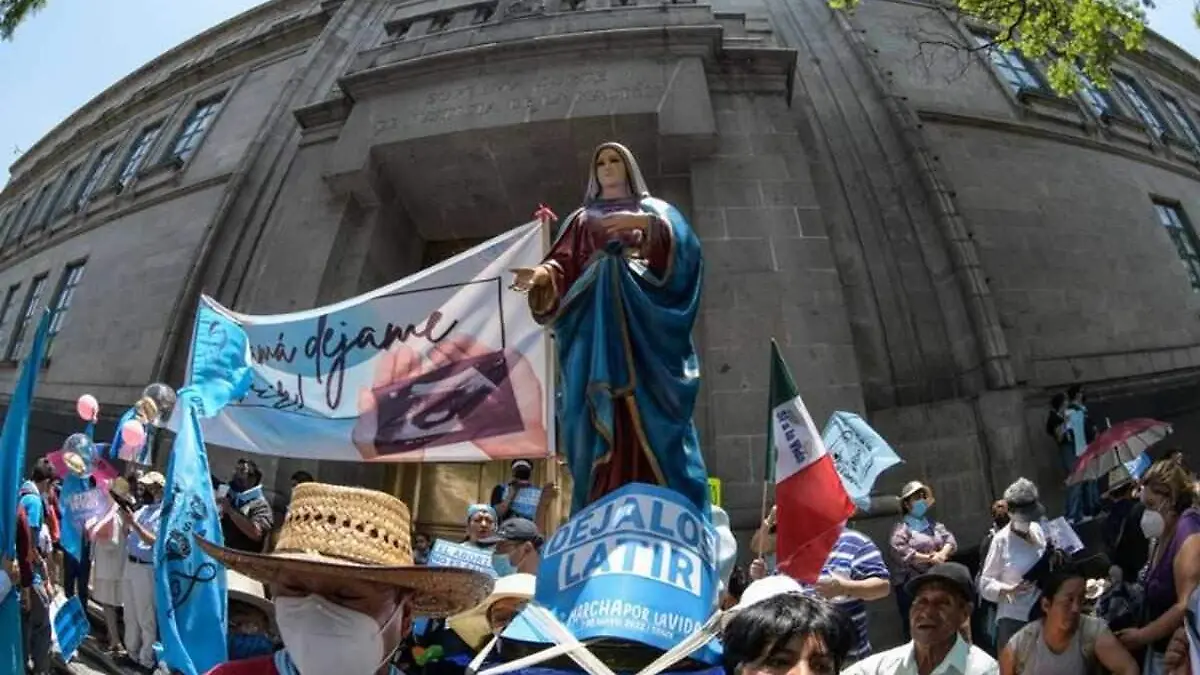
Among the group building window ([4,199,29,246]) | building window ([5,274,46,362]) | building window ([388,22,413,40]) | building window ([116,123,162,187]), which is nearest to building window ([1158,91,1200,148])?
building window ([388,22,413,40])

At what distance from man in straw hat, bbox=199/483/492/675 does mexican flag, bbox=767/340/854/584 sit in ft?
6.91

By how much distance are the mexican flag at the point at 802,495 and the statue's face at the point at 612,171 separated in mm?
1467

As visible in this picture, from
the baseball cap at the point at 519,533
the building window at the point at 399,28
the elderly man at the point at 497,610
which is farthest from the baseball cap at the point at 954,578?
the building window at the point at 399,28

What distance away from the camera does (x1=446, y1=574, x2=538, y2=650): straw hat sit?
3734 mm

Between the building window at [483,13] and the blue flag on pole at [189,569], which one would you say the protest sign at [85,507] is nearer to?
the blue flag on pole at [189,569]

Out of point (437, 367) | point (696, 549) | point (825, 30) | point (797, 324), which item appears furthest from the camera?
point (825, 30)

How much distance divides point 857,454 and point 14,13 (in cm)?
842

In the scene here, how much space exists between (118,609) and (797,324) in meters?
7.80

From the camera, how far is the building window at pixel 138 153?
2116 centimetres

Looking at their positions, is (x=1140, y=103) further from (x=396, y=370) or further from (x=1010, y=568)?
(x=396, y=370)

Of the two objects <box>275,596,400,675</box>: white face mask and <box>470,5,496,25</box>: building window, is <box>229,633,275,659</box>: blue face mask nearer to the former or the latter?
<box>275,596,400,675</box>: white face mask

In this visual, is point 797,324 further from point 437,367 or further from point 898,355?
point 437,367

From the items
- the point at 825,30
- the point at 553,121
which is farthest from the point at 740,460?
the point at 825,30

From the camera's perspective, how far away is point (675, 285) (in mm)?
4203
